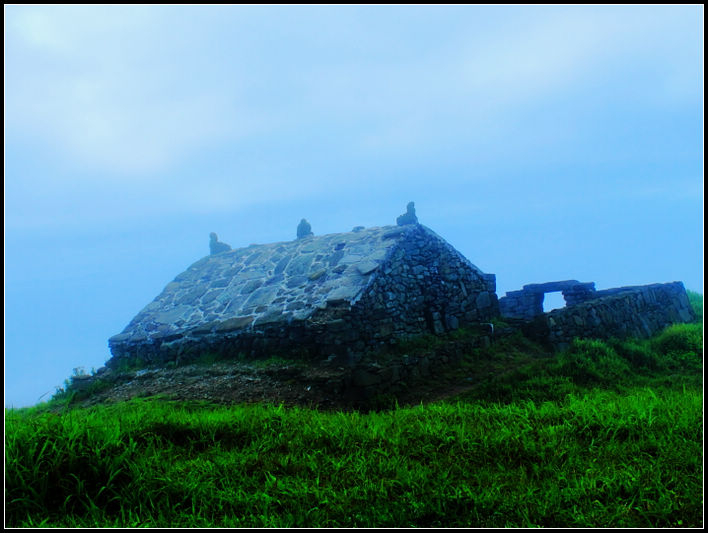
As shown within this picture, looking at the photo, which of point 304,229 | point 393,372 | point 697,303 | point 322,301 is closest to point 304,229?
point 304,229

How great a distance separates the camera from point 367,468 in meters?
4.32

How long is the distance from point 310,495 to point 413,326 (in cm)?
887

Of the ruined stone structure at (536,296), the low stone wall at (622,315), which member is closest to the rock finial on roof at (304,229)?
the ruined stone structure at (536,296)

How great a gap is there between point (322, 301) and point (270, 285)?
2.71m

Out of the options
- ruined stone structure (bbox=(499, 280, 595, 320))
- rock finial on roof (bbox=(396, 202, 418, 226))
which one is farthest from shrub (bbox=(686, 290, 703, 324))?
rock finial on roof (bbox=(396, 202, 418, 226))

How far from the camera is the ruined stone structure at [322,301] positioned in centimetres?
1142

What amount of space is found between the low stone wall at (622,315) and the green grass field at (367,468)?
6.94 meters

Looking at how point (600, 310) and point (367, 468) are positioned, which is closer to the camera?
point (367, 468)

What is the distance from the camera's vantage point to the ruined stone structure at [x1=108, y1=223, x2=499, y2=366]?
1142 centimetres

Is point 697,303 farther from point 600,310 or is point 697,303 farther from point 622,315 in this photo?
point 600,310

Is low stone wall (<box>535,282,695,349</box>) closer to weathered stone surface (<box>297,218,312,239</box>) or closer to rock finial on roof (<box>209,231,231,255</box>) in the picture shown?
weathered stone surface (<box>297,218,312,239</box>)

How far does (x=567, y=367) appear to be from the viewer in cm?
940

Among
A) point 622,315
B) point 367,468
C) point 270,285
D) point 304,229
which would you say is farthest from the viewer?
point 304,229

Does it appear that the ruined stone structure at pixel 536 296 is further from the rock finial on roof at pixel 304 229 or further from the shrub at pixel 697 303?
the rock finial on roof at pixel 304 229
